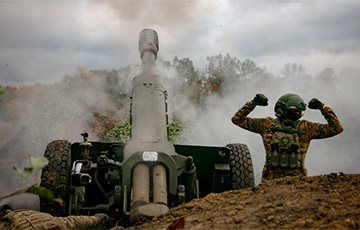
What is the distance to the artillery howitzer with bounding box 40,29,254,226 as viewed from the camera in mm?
4430

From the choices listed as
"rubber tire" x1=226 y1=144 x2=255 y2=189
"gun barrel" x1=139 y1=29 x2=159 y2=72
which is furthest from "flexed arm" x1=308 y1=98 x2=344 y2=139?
"gun barrel" x1=139 y1=29 x2=159 y2=72

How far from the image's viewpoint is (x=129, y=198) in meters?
4.56

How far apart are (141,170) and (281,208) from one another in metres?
1.81

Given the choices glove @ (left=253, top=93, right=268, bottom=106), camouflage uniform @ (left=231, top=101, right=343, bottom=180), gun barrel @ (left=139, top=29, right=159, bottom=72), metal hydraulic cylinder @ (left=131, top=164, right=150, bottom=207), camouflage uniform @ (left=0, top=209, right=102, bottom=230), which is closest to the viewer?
camouflage uniform @ (left=0, top=209, right=102, bottom=230)

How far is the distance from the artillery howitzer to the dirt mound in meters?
0.52

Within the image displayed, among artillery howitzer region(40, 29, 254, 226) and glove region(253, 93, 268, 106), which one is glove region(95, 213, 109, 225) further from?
glove region(253, 93, 268, 106)

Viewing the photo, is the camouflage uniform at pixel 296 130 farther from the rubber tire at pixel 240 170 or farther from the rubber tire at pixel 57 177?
the rubber tire at pixel 57 177

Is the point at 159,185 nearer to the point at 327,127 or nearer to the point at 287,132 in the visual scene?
the point at 287,132

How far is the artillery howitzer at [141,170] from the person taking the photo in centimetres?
443

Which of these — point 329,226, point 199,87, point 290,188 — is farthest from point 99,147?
point 199,87

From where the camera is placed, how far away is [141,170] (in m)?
4.51

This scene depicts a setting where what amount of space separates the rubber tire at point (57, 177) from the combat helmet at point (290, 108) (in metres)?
2.98

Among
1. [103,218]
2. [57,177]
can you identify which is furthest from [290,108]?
[57,177]

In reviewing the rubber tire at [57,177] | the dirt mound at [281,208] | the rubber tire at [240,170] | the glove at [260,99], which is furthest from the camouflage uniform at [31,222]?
the glove at [260,99]
